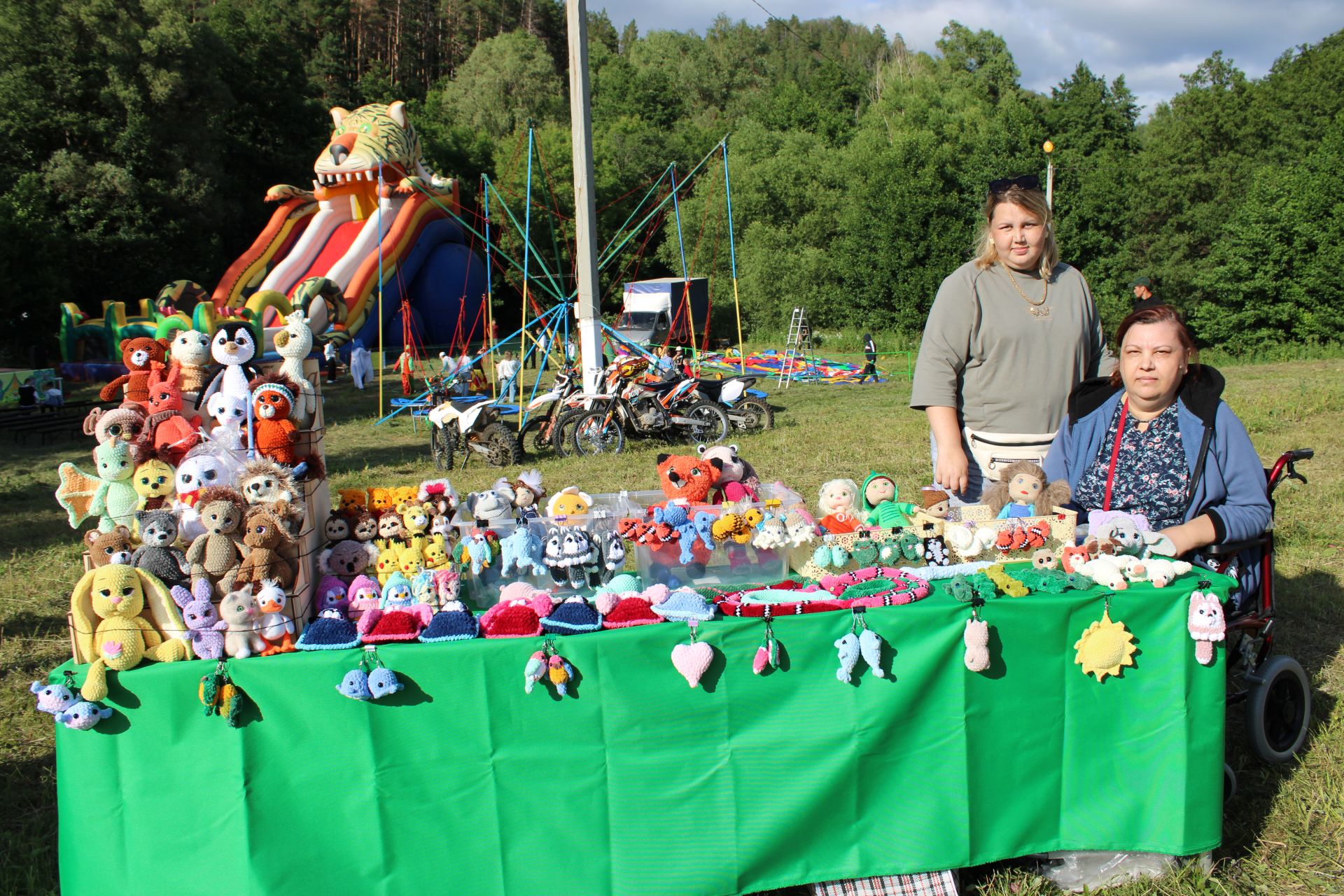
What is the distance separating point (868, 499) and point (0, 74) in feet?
85.9

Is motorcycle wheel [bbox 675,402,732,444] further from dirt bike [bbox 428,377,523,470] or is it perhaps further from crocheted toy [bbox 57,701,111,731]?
crocheted toy [bbox 57,701,111,731]

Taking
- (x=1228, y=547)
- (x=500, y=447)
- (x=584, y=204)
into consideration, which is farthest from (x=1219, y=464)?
(x=584, y=204)

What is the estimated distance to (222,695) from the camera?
2.06 m

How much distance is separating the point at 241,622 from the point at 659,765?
3.45 feet

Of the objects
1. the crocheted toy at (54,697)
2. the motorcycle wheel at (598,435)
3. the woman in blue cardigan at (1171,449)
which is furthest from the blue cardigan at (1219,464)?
the motorcycle wheel at (598,435)

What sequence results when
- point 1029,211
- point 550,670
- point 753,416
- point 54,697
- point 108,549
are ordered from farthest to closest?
point 753,416 < point 1029,211 < point 108,549 < point 550,670 < point 54,697

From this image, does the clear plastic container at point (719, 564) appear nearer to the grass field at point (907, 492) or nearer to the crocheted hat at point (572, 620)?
the crocheted hat at point (572, 620)

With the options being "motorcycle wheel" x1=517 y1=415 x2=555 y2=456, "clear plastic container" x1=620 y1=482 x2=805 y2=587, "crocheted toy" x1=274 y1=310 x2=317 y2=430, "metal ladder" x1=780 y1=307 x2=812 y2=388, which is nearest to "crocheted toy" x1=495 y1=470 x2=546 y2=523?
"clear plastic container" x1=620 y1=482 x2=805 y2=587

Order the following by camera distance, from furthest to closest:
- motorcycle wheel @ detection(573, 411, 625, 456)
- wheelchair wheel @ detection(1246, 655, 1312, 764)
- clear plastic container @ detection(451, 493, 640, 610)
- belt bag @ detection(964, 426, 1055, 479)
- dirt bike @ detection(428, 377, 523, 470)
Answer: motorcycle wheel @ detection(573, 411, 625, 456) → dirt bike @ detection(428, 377, 523, 470) → belt bag @ detection(964, 426, 1055, 479) → wheelchair wheel @ detection(1246, 655, 1312, 764) → clear plastic container @ detection(451, 493, 640, 610)

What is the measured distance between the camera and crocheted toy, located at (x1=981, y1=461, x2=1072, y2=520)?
2.72m

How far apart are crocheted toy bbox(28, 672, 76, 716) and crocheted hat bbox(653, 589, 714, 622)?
1.34m

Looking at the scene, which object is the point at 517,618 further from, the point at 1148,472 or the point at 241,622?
the point at 1148,472

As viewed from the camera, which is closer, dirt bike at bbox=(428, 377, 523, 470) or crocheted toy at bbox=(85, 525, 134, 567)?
crocheted toy at bbox=(85, 525, 134, 567)

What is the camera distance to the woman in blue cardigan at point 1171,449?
2488 mm
